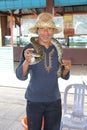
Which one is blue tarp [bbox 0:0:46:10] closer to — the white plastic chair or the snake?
the white plastic chair

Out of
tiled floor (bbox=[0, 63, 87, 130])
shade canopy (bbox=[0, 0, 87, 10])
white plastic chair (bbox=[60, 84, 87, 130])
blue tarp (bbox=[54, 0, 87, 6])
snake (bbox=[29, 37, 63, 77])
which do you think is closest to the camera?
snake (bbox=[29, 37, 63, 77])

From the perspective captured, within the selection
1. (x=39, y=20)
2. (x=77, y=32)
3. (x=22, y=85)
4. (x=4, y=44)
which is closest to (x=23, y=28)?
(x=4, y=44)

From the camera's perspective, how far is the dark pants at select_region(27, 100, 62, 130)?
2.82 m

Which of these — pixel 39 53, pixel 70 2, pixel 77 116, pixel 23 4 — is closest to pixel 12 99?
pixel 77 116

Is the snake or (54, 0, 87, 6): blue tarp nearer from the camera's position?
the snake

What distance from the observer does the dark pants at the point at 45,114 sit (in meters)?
2.82

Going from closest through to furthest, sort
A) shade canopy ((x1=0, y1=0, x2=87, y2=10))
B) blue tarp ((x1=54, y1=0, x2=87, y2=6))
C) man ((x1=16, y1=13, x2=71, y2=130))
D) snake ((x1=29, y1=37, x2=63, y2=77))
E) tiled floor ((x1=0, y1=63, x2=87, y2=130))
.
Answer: snake ((x1=29, y1=37, x2=63, y2=77)) → man ((x1=16, y1=13, x2=71, y2=130)) → tiled floor ((x1=0, y1=63, x2=87, y2=130)) → blue tarp ((x1=54, y1=0, x2=87, y2=6)) → shade canopy ((x1=0, y1=0, x2=87, y2=10))

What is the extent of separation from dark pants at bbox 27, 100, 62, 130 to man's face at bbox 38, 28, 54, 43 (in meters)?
0.58

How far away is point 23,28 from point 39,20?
29.3 feet

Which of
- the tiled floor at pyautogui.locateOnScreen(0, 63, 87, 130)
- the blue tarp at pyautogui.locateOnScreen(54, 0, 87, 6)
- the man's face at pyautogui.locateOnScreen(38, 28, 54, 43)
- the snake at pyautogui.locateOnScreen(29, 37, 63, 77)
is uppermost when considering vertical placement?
the blue tarp at pyautogui.locateOnScreen(54, 0, 87, 6)

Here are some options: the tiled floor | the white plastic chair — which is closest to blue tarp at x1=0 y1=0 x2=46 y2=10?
the tiled floor

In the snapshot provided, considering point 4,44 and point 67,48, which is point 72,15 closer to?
point 67,48

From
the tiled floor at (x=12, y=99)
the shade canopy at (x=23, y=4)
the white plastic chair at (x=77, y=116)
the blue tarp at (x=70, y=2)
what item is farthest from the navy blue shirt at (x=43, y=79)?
the shade canopy at (x=23, y=4)

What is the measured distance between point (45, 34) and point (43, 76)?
0.38 meters
